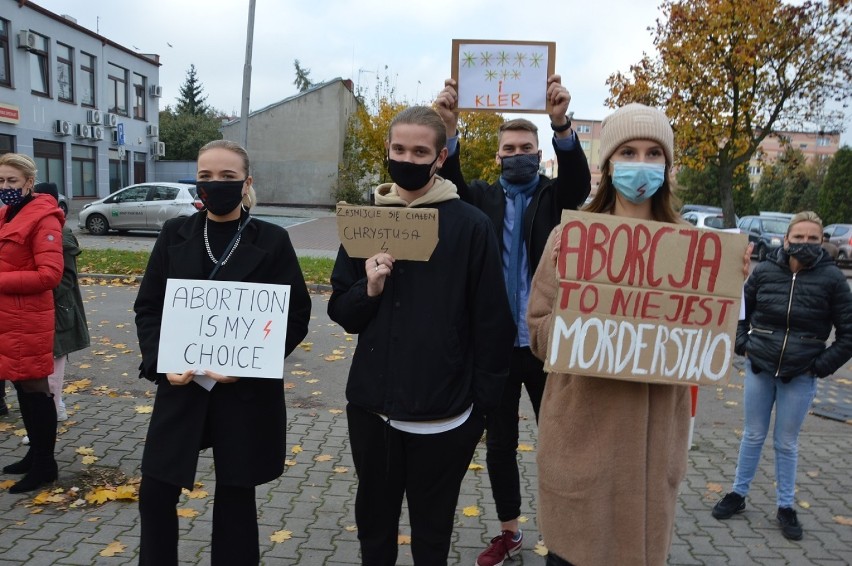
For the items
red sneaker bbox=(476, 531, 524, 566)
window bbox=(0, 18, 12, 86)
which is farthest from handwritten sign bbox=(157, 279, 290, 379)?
window bbox=(0, 18, 12, 86)

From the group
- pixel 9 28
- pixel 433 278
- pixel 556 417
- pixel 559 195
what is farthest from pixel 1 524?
pixel 9 28

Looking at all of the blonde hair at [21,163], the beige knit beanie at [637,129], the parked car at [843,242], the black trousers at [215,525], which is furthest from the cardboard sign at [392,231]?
the parked car at [843,242]

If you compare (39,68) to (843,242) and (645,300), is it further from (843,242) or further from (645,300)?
(645,300)

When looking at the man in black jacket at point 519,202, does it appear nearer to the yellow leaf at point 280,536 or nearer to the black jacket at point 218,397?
the black jacket at point 218,397

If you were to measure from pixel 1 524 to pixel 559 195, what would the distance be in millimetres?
3718

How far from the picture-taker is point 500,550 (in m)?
3.79

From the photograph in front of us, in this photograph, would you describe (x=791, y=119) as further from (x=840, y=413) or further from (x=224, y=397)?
(x=224, y=397)

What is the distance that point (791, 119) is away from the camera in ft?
71.3

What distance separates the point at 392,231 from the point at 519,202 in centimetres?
114

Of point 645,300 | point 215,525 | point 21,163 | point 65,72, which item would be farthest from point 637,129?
point 65,72

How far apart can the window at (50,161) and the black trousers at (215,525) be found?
29422 mm

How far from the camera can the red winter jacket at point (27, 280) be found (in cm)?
425

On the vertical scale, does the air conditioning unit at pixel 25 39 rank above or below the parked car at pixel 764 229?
above

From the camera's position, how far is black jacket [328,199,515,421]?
2654 millimetres
